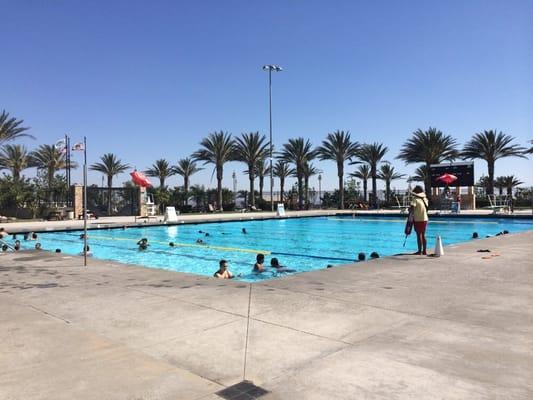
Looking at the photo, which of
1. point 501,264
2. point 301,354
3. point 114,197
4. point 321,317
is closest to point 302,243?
point 501,264

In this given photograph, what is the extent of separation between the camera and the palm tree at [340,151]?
156ft

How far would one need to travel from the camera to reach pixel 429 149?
44.3 m

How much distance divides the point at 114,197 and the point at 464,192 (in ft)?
108

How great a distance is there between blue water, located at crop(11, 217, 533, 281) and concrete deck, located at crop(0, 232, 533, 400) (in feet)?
16.9

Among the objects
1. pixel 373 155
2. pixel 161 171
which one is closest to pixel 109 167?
pixel 161 171

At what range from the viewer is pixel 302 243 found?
63.8 feet

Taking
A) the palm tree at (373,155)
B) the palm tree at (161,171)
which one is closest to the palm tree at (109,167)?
the palm tree at (161,171)

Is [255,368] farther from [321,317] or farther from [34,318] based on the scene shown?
[34,318]

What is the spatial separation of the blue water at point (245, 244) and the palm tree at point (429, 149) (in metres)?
16.9

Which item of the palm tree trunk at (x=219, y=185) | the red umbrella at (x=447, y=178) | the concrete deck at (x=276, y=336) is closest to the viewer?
the concrete deck at (x=276, y=336)

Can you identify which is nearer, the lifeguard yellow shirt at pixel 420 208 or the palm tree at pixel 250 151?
the lifeguard yellow shirt at pixel 420 208

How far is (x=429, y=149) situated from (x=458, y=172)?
5467 mm

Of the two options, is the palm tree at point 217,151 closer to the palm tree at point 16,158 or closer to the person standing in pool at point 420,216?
the palm tree at point 16,158

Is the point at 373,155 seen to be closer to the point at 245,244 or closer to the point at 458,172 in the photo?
the point at 458,172
